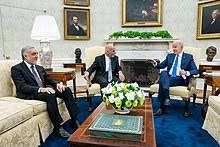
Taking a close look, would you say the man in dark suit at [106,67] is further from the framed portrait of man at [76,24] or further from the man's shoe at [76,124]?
the framed portrait of man at [76,24]

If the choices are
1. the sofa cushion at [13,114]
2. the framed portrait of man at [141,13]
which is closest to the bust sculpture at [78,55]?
the framed portrait of man at [141,13]

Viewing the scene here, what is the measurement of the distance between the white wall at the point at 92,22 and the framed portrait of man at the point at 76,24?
0.12 m

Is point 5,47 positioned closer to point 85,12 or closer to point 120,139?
point 85,12

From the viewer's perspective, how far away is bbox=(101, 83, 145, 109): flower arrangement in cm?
196

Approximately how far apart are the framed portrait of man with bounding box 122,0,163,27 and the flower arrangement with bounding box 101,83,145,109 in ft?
11.7

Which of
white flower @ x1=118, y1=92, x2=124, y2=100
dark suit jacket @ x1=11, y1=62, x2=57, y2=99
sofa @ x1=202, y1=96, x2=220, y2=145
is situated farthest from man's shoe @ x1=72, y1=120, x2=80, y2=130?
sofa @ x1=202, y1=96, x2=220, y2=145

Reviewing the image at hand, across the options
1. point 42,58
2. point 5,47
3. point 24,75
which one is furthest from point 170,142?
point 5,47

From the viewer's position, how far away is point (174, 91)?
3.18 metres

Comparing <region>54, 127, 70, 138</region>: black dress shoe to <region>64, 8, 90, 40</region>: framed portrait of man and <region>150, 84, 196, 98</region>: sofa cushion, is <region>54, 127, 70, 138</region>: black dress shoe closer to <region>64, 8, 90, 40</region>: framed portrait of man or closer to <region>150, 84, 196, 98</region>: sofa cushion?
<region>150, 84, 196, 98</region>: sofa cushion

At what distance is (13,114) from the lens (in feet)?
6.33

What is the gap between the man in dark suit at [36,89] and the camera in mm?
2414

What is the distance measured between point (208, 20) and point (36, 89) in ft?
13.7

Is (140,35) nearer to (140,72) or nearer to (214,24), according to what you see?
(140,72)

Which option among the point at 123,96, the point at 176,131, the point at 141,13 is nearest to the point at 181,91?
the point at 176,131
